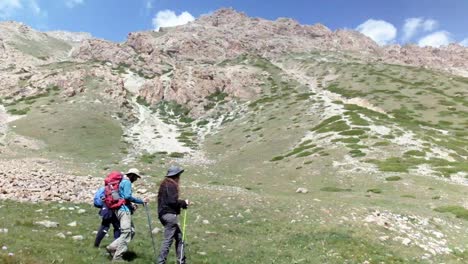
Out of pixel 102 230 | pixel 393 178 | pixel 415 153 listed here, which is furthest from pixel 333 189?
pixel 102 230

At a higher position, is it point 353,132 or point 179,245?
point 353,132

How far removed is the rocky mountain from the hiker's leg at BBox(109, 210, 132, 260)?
2.52ft

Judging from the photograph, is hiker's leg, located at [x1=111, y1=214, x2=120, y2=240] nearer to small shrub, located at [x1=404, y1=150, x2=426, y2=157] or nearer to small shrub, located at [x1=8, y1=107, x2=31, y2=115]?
small shrub, located at [x1=404, y1=150, x2=426, y2=157]

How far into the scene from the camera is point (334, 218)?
25.3 m

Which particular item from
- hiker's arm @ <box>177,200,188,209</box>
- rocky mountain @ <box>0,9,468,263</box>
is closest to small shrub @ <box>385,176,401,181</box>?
rocky mountain @ <box>0,9,468,263</box>

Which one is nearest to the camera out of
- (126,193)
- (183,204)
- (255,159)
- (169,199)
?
→ (169,199)

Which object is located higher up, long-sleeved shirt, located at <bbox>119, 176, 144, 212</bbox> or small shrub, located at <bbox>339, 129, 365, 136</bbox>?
small shrub, located at <bbox>339, 129, 365, 136</bbox>

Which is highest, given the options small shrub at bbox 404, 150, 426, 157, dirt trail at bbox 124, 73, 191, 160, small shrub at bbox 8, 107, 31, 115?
small shrub at bbox 8, 107, 31, 115

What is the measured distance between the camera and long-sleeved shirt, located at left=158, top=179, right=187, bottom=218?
14.2m

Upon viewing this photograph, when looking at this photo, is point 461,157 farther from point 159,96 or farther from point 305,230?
point 159,96

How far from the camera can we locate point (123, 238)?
14.6 m

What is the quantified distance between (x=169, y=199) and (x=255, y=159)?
53537 millimetres

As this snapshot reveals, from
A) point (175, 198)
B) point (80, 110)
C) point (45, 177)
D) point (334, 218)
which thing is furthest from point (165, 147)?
point (175, 198)

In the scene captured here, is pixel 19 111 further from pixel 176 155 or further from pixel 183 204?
pixel 183 204
